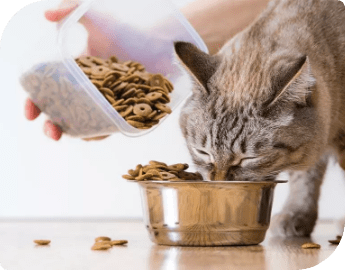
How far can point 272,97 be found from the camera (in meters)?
1.77

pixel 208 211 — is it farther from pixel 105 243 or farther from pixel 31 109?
pixel 31 109

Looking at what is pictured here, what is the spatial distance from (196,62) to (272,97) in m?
0.26

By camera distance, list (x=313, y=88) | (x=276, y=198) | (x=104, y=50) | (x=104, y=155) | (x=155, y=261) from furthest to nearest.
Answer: (x=104, y=155), (x=276, y=198), (x=104, y=50), (x=313, y=88), (x=155, y=261)

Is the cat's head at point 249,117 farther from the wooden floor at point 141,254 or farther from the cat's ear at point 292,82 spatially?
the wooden floor at point 141,254

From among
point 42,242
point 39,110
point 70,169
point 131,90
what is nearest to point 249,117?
point 131,90

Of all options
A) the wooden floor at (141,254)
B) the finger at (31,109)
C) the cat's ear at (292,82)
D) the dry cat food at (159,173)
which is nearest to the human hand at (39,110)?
the finger at (31,109)

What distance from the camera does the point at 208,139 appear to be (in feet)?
6.10

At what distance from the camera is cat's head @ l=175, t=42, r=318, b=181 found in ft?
5.90

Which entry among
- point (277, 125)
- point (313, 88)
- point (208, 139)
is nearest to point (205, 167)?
point (208, 139)

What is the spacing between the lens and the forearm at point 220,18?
2.57 meters

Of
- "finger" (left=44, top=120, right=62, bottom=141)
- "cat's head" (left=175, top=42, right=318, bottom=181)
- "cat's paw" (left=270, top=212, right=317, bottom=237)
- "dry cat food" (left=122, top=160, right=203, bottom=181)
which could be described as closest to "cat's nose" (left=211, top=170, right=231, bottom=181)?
"cat's head" (left=175, top=42, right=318, bottom=181)

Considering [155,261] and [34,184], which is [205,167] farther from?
[34,184]

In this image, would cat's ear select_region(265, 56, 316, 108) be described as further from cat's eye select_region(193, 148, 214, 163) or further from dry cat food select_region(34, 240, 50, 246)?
dry cat food select_region(34, 240, 50, 246)

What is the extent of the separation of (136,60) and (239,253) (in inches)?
40.3
